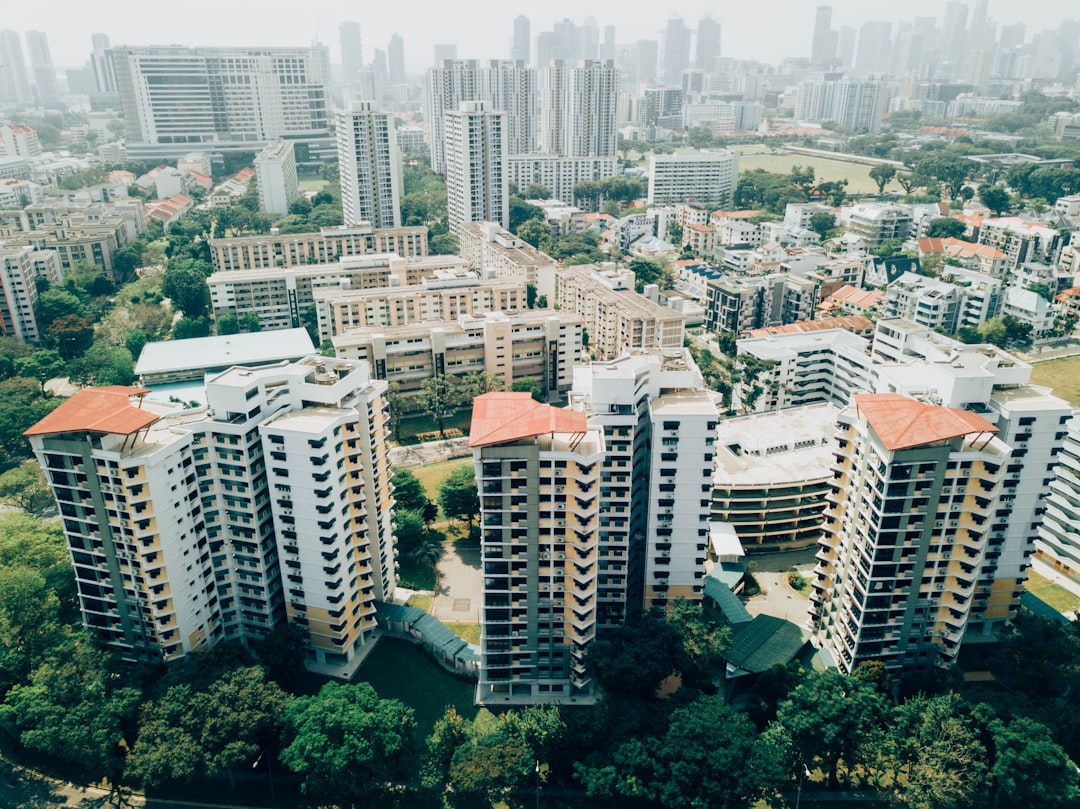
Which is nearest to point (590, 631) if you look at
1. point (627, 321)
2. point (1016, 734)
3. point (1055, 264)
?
point (1016, 734)

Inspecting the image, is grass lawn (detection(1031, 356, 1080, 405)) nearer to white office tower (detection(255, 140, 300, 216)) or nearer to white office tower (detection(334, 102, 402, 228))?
white office tower (detection(334, 102, 402, 228))

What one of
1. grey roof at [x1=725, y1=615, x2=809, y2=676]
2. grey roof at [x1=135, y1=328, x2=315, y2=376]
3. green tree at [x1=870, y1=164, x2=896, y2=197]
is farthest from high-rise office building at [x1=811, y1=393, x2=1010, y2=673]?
green tree at [x1=870, y1=164, x2=896, y2=197]

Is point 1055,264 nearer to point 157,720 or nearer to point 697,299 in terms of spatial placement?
point 697,299

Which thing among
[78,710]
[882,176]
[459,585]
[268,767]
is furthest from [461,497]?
[882,176]

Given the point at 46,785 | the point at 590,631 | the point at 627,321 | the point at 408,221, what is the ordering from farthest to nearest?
the point at 408,221 → the point at 627,321 → the point at 590,631 → the point at 46,785

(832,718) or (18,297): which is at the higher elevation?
(18,297)

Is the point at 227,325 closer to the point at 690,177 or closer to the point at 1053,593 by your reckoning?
the point at 1053,593
